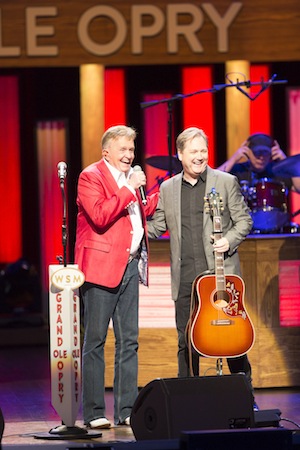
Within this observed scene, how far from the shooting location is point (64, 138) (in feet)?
36.3

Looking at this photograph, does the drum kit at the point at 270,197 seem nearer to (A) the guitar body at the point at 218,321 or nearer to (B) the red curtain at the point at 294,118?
(A) the guitar body at the point at 218,321

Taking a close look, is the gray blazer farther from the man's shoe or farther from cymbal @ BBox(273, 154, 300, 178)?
cymbal @ BBox(273, 154, 300, 178)

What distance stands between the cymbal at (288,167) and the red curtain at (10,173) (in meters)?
3.99

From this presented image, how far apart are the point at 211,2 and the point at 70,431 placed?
4600mm

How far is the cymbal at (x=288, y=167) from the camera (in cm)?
750

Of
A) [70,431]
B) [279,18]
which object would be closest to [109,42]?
[279,18]

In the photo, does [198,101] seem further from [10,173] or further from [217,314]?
[217,314]

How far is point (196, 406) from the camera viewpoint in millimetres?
4262

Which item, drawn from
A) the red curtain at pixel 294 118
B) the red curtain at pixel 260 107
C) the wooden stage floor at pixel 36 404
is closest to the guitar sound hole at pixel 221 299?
the wooden stage floor at pixel 36 404

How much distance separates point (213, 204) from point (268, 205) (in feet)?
6.60

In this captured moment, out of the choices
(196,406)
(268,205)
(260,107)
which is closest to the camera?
(196,406)

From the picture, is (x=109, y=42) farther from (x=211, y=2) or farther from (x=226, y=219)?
(x=226, y=219)

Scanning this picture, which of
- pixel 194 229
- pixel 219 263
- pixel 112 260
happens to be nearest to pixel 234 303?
pixel 219 263

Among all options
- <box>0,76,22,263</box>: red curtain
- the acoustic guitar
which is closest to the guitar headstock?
the acoustic guitar
